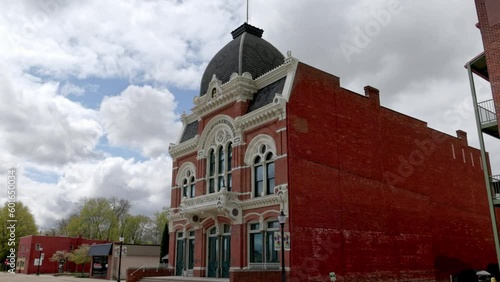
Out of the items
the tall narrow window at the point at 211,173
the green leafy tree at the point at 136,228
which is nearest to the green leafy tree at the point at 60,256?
the green leafy tree at the point at 136,228

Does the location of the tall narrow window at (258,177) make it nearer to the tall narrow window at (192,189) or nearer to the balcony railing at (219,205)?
the balcony railing at (219,205)

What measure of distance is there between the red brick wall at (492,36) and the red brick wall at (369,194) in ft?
31.7

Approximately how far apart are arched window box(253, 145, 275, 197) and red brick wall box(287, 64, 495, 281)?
85.0 inches

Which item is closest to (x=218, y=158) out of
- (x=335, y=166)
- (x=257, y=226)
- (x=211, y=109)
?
(x=211, y=109)

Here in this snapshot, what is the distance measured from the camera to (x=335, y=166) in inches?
1107

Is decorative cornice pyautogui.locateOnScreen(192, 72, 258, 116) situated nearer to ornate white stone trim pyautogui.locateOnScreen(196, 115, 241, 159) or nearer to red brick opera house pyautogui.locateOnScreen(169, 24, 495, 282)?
red brick opera house pyautogui.locateOnScreen(169, 24, 495, 282)

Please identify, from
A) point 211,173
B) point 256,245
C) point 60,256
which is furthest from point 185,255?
point 60,256

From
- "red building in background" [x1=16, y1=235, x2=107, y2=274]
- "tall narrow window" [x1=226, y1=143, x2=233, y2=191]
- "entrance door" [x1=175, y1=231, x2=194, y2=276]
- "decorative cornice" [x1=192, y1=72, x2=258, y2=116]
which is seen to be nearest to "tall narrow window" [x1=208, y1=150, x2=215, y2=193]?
"tall narrow window" [x1=226, y1=143, x2=233, y2=191]

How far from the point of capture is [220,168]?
32156 millimetres

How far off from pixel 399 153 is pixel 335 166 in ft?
24.6

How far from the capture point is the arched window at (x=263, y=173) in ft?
90.7

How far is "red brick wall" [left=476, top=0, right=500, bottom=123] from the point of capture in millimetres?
21656

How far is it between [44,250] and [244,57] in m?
54.8

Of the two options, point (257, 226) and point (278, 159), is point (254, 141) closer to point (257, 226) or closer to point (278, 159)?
point (278, 159)
